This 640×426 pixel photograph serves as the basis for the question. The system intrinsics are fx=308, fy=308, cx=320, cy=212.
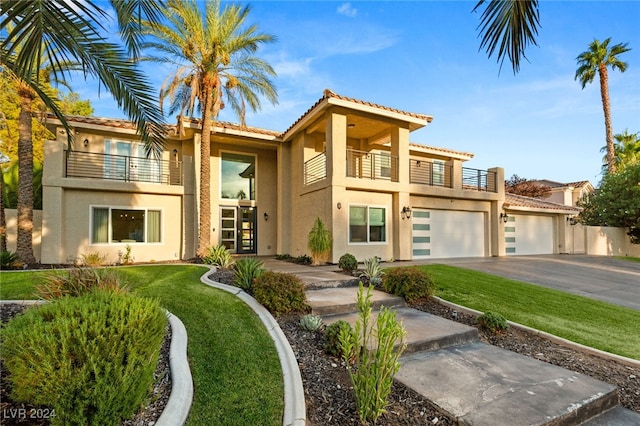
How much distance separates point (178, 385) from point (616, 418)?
4.74m

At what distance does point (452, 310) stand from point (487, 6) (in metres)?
5.68

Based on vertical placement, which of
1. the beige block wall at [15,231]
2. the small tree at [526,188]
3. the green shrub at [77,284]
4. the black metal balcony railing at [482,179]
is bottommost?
the green shrub at [77,284]

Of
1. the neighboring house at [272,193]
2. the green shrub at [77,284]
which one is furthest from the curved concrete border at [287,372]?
the neighboring house at [272,193]

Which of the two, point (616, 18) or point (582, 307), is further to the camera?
point (582, 307)

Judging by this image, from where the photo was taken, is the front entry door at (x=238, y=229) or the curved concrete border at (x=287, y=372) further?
the front entry door at (x=238, y=229)

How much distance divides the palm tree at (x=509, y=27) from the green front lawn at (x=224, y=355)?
425cm

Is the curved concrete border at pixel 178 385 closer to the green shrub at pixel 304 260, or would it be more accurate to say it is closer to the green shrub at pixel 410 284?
the green shrub at pixel 410 284

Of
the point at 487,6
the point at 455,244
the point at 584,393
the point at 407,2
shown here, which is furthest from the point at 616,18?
the point at 455,244

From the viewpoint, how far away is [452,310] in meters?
6.69

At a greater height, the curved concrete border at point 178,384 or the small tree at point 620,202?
the small tree at point 620,202

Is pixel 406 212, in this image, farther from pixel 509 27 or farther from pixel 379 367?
pixel 379 367

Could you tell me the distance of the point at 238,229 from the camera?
16.0 metres

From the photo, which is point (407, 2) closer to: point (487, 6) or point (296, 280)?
point (487, 6)

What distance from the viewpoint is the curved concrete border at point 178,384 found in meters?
2.70
